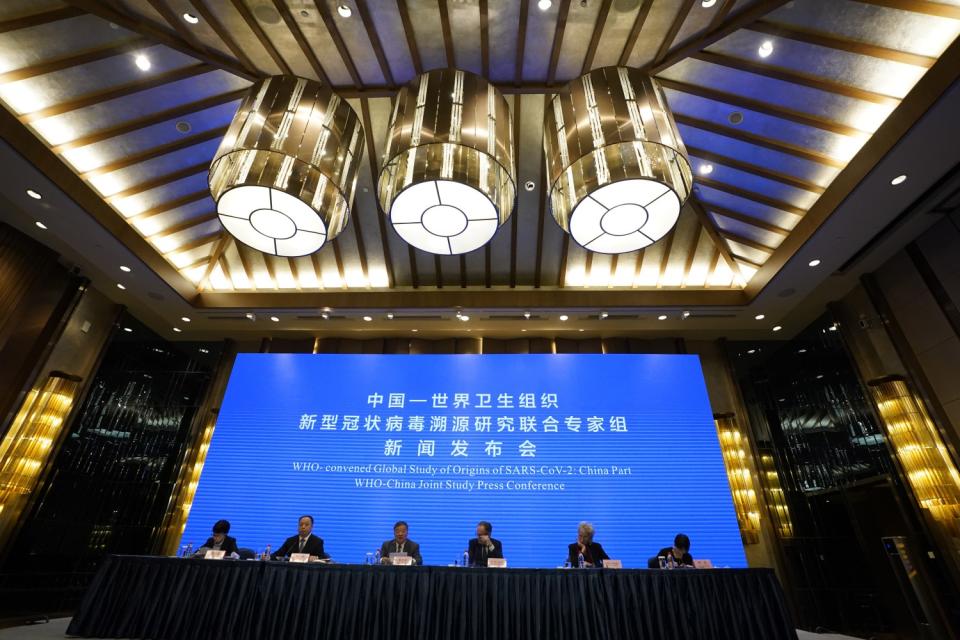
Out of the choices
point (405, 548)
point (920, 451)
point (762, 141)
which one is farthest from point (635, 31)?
point (920, 451)

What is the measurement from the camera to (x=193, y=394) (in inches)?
334

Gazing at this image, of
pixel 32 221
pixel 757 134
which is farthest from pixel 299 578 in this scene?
pixel 757 134

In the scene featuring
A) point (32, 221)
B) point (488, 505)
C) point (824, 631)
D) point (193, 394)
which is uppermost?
point (32, 221)

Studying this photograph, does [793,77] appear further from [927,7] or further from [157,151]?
[157,151]

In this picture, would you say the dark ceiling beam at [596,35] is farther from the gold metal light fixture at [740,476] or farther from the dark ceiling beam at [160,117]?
the gold metal light fixture at [740,476]

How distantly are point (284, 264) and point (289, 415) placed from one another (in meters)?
2.42

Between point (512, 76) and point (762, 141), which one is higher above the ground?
point (512, 76)

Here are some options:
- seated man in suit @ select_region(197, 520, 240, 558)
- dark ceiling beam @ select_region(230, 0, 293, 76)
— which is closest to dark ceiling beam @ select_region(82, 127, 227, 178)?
dark ceiling beam @ select_region(230, 0, 293, 76)

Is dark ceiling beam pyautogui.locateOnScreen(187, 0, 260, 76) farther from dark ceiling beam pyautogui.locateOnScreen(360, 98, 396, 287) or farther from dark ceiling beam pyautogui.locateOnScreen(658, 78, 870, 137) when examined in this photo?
dark ceiling beam pyautogui.locateOnScreen(658, 78, 870, 137)

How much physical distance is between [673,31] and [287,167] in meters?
3.88

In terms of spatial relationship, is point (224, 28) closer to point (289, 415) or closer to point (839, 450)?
point (289, 415)

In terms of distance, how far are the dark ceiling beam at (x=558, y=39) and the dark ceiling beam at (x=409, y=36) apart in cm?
137

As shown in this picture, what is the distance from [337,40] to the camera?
181 inches

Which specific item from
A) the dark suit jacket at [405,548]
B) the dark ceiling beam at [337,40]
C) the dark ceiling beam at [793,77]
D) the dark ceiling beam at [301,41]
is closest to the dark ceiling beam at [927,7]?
the dark ceiling beam at [793,77]
